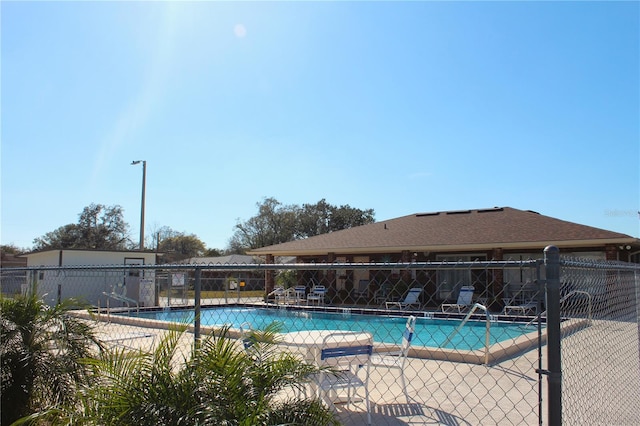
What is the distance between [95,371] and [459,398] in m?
4.25

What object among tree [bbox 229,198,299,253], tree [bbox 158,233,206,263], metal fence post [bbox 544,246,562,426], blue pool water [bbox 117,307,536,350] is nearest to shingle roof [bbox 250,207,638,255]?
blue pool water [bbox 117,307,536,350]

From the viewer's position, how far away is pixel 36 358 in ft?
12.9

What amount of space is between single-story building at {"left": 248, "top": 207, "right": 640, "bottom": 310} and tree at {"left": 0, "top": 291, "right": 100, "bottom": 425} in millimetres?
11588

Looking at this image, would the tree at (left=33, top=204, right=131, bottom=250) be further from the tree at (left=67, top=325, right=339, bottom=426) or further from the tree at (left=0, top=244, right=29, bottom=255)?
the tree at (left=67, top=325, right=339, bottom=426)

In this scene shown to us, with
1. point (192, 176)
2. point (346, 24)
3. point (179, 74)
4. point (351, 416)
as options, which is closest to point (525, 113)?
point (346, 24)

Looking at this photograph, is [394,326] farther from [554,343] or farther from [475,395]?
[554,343]

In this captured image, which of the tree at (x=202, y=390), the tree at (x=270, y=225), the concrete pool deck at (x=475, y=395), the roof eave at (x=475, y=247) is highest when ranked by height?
the tree at (x=270, y=225)

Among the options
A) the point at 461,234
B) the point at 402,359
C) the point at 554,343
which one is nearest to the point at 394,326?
the point at 461,234

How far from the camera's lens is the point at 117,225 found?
50.2 meters

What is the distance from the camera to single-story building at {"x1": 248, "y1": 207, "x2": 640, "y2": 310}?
1714 cm

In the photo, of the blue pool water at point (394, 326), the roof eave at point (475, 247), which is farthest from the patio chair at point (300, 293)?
the blue pool water at point (394, 326)

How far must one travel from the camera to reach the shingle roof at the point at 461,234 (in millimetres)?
16938

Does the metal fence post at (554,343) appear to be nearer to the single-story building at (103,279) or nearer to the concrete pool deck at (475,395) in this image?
the concrete pool deck at (475,395)

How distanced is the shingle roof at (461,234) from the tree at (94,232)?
32.0 m
